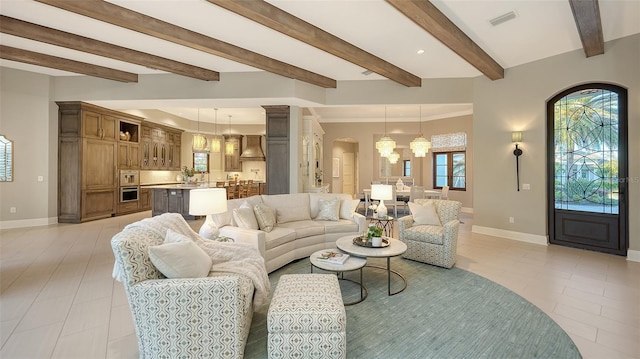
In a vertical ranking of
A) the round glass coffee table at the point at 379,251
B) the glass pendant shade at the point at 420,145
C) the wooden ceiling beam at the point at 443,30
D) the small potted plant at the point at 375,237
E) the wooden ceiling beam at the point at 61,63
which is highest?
the wooden ceiling beam at the point at 61,63

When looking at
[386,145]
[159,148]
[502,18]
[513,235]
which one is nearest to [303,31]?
[502,18]

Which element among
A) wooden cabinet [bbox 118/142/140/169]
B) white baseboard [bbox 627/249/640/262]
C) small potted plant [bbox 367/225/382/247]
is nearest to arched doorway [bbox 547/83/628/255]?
white baseboard [bbox 627/249/640/262]

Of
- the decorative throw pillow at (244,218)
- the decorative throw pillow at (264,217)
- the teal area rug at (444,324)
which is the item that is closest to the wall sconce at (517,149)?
the teal area rug at (444,324)

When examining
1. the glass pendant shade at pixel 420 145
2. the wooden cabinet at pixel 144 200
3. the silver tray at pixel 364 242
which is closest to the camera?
the silver tray at pixel 364 242

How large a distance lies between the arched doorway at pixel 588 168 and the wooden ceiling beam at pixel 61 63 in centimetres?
799

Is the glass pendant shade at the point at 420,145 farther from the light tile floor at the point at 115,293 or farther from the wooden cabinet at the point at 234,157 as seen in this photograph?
the wooden cabinet at the point at 234,157

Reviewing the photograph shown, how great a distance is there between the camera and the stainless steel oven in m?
7.61

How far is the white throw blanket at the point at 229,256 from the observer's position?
2207 millimetres

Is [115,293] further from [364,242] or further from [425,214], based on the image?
[425,214]

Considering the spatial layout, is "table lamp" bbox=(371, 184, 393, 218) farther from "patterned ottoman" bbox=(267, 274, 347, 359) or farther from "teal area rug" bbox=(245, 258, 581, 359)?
"patterned ottoman" bbox=(267, 274, 347, 359)

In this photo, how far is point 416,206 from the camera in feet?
14.3

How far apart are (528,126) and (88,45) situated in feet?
23.9

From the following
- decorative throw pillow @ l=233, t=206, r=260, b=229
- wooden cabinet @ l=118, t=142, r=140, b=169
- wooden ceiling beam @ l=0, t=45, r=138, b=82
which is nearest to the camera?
decorative throw pillow @ l=233, t=206, r=260, b=229

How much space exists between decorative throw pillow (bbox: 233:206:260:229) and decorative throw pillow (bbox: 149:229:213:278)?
1465 millimetres
